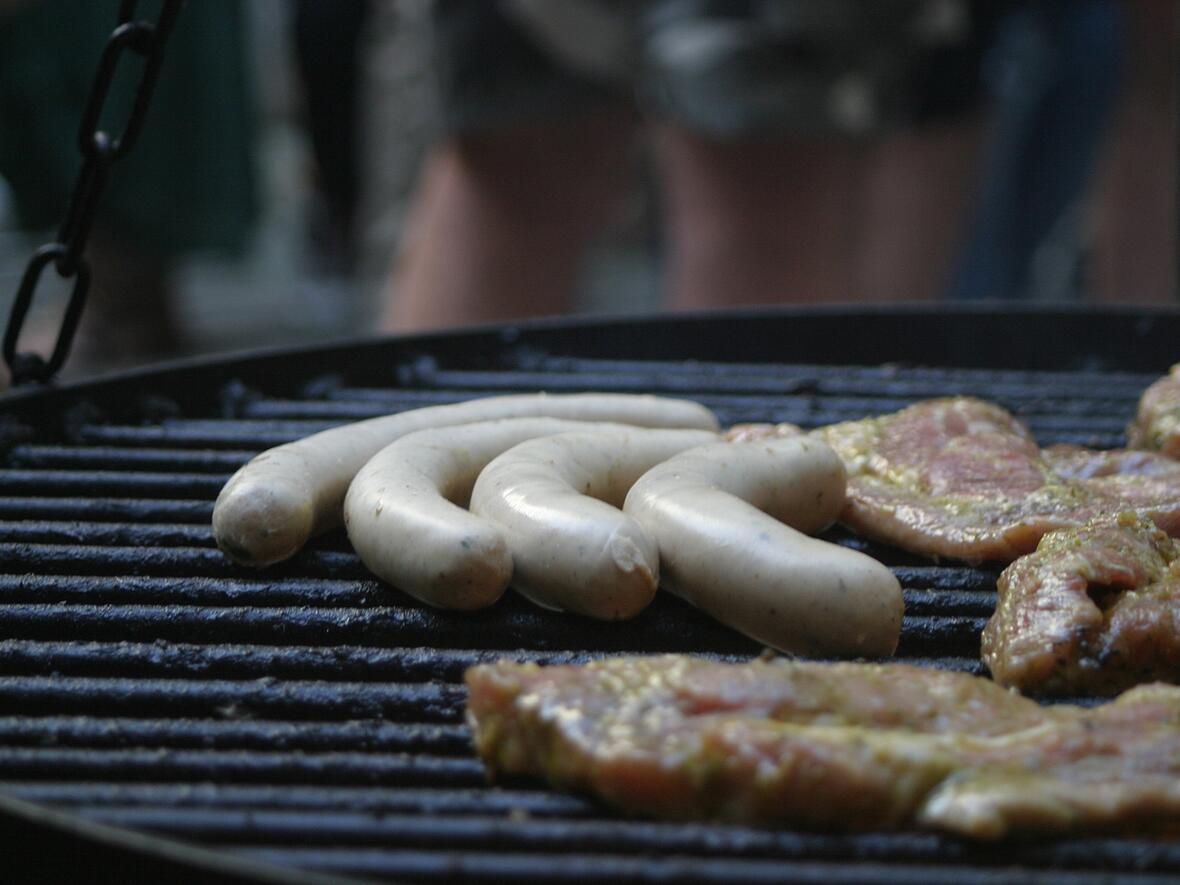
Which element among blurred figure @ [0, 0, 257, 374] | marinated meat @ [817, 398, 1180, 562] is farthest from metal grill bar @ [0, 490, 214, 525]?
blurred figure @ [0, 0, 257, 374]

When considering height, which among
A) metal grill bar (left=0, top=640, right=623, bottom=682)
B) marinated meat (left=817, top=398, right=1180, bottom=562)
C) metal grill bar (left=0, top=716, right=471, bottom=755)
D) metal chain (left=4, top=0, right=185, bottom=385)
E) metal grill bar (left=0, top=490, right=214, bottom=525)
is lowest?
metal grill bar (left=0, top=716, right=471, bottom=755)

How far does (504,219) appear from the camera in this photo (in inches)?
217

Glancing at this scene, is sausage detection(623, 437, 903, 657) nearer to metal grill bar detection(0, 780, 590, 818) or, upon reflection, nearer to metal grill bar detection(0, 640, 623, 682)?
metal grill bar detection(0, 640, 623, 682)

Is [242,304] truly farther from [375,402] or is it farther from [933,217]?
[375,402]

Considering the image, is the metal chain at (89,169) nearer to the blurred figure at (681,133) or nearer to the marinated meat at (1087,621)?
the marinated meat at (1087,621)

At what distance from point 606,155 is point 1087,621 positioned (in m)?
4.15

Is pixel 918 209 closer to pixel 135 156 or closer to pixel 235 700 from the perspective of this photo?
pixel 135 156

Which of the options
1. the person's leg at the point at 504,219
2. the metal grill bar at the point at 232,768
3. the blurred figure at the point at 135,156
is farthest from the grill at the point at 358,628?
the blurred figure at the point at 135,156

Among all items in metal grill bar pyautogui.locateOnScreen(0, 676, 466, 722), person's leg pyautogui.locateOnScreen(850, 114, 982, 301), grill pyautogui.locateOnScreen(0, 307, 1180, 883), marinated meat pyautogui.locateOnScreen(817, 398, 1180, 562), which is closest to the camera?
grill pyautogui.locateOnScreen(0, 307, 1180, 883)

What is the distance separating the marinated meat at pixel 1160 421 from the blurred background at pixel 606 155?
2599 millimetres

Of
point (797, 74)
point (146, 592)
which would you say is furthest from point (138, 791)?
point (797, 74)

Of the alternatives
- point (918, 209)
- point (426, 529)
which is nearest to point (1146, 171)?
point (918, 209)

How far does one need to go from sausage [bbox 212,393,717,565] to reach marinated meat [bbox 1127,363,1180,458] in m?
0.91

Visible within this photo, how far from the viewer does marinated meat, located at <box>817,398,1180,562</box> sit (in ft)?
7.47
